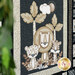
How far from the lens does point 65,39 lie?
48.9 inches

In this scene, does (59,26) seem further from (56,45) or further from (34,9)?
(34,9)

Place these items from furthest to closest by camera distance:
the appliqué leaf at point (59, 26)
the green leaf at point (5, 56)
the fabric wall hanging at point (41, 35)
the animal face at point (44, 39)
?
1. the appliqué leaf at point (59, 26)
2. the animal face at point (44, 39)
3. the fabric wall hanging at point (41, 35)
4. the green leaf at point (5, 56)

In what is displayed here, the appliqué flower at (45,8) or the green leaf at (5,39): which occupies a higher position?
the appliqué flower at (45,8)

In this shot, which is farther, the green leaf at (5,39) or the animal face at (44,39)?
the animal face at (44,39)

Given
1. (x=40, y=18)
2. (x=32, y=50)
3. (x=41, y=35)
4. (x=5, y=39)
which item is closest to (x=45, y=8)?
(x=40, y=18)

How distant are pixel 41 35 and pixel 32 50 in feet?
0.39

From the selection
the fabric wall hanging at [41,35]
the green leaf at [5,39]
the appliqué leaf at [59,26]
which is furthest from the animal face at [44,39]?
the green leaf at [5,39]

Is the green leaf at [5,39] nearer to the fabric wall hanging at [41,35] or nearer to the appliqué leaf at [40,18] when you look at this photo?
the fabric wall hanging at [41,35]

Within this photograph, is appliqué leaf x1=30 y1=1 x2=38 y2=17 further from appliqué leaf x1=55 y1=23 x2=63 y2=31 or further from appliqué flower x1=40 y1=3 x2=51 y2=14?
appliqué leaf x1=55 y1=23 x2=63 y2=31

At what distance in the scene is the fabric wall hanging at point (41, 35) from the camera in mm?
969

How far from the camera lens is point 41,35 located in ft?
3.52

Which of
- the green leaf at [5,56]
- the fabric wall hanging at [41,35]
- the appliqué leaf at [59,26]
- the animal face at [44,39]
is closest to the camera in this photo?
the green leaf at [5,56]

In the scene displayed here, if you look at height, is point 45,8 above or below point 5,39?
above

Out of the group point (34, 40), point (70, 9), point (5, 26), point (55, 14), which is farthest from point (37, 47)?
point (5, 26)
